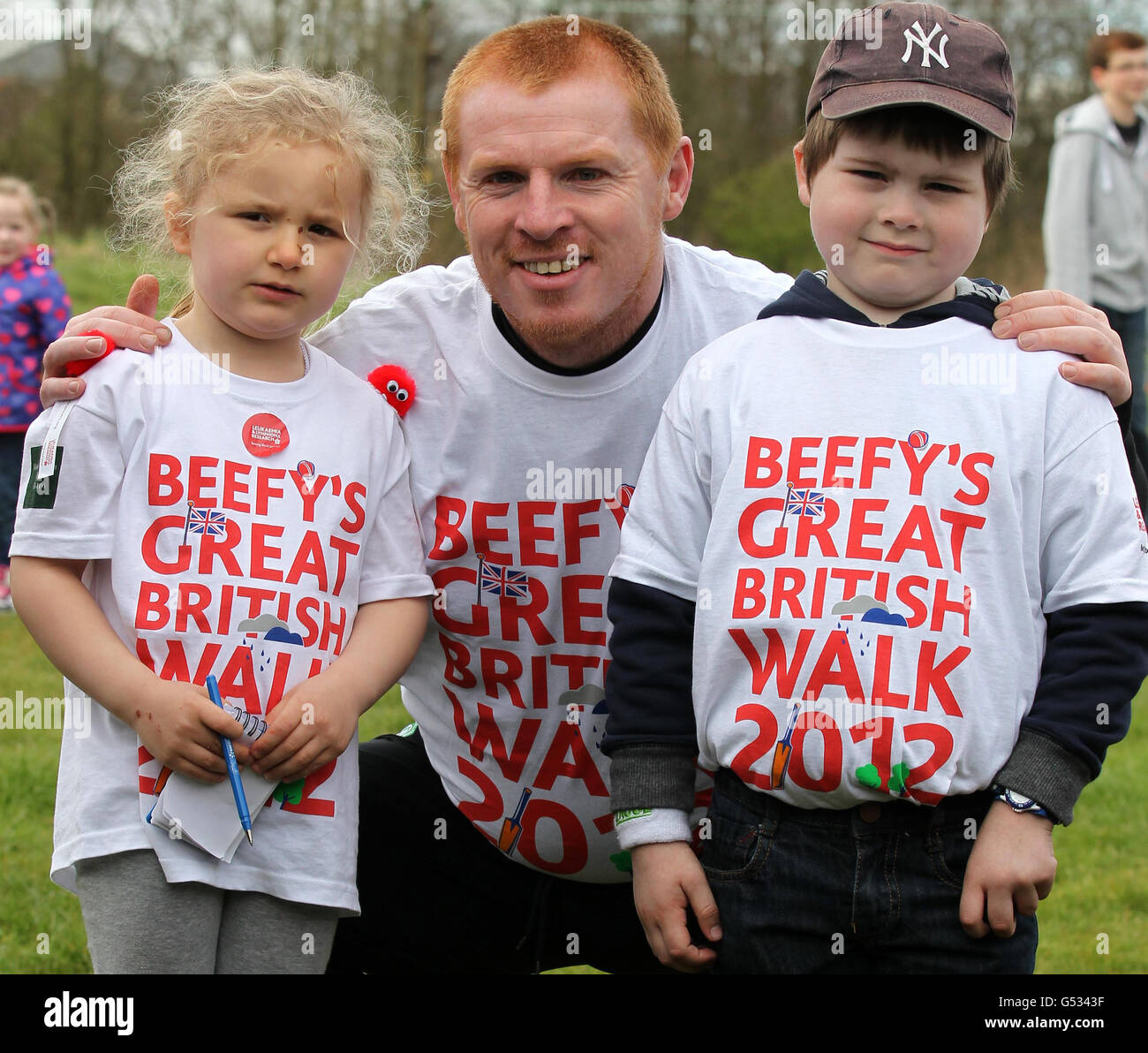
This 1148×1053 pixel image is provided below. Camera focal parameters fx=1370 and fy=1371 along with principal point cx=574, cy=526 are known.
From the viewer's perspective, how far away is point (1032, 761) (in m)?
1.82

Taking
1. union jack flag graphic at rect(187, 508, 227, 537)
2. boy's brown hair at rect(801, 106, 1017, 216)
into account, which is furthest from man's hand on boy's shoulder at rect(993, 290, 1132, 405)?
union jack flag graphic at rect(187, 508, 227, 537)

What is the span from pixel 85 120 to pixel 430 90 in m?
4.42

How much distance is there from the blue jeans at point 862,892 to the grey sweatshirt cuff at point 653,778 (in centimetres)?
12

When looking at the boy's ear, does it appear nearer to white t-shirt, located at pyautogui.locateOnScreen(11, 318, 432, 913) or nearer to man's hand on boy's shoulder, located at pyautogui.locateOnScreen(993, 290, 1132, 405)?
man's hand on boy's shoulder, located at pyautogui.locateOnScreen(993, 290, 1132, 405)

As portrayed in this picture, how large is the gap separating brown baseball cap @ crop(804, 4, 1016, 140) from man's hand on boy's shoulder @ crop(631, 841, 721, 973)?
108 cm

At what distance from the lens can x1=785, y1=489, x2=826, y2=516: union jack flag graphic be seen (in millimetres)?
1890

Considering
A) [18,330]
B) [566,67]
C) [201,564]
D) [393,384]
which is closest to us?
[201,564]

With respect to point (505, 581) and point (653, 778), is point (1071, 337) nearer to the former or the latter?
point (653, 778)

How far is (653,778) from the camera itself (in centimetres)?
197

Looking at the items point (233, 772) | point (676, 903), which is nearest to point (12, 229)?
point (233, 772)

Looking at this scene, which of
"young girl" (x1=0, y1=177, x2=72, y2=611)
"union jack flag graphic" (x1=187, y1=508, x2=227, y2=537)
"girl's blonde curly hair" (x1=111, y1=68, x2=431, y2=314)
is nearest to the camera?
"union jack flag graphic" (x1=187, y1=508, x2=227, y2=537)

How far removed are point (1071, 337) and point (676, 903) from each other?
0.97m
